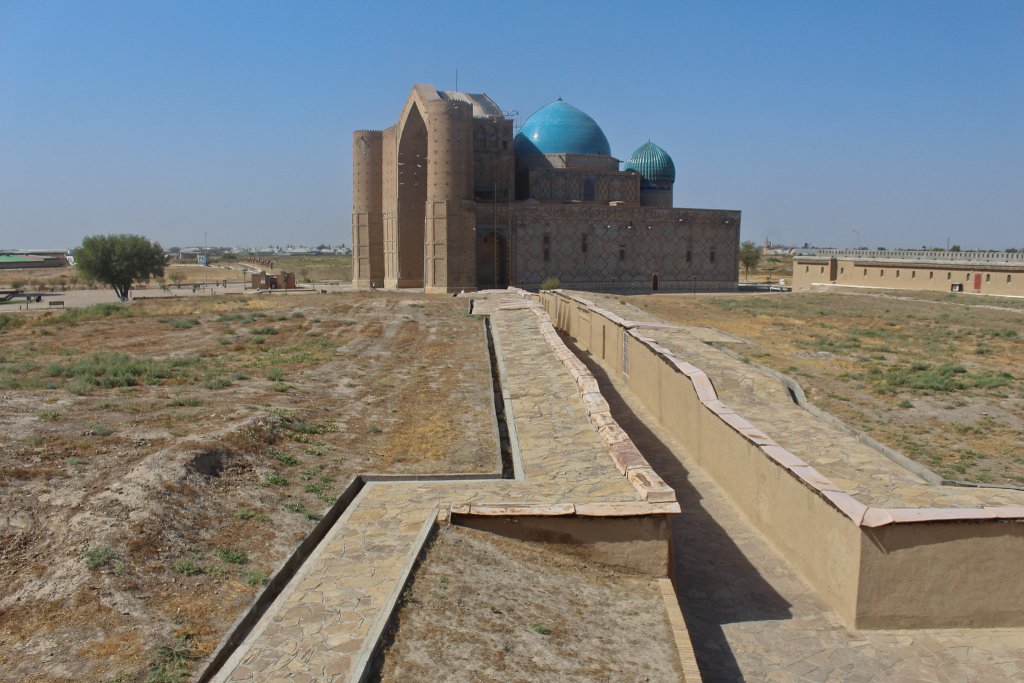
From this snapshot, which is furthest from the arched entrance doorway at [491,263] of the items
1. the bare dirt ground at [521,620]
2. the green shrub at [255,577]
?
the green shrub at [255,577]

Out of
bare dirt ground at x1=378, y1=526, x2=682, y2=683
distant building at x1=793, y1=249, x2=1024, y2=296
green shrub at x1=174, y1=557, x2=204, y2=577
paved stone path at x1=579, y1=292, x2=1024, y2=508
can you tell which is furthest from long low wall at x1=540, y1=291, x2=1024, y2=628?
distant building at x1=793, y1=249, x2=1024, y2=296

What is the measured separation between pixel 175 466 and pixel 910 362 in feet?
55.9

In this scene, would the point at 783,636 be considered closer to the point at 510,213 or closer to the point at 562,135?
the point at 510,213

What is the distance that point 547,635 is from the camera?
559cm

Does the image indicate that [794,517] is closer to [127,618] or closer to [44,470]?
[127,618]

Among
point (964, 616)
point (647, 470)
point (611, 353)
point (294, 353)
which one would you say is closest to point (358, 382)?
point (294, 353)

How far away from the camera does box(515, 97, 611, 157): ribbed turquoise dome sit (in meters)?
40.8

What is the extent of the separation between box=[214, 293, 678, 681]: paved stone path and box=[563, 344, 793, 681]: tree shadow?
984 millimetres

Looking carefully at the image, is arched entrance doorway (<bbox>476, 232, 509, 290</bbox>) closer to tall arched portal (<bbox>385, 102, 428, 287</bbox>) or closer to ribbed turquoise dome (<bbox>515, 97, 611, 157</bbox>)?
tall arched portal (<bbox>385, 102, 428, 287</bbox>)

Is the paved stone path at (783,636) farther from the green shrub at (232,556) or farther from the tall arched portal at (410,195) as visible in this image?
the tall arched portal at (410,195)

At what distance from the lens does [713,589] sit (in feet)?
24.5

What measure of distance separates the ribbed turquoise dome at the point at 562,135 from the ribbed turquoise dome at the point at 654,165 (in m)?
3.41

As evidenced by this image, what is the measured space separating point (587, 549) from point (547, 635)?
143 centimetres

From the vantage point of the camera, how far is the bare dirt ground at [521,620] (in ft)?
16.5
